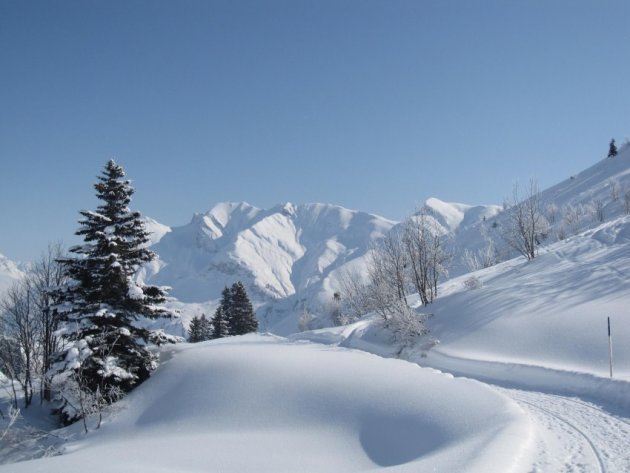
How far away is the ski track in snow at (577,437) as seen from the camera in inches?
329

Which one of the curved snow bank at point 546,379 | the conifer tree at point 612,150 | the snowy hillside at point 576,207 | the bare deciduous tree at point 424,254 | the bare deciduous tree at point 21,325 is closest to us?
the curved snow bank at point 546,379

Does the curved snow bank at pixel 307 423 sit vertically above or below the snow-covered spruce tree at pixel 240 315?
below

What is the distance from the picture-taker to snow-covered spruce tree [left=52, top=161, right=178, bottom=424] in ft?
66.9

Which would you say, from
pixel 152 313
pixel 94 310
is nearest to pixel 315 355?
pixel 152 313

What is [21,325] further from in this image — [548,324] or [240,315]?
[548,324]

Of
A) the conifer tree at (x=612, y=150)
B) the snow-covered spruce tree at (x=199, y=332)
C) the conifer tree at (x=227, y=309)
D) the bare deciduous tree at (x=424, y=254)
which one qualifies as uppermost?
the conifer tree at (x=612, y=150)

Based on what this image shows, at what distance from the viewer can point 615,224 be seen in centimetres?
3828

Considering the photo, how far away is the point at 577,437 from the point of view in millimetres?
9953

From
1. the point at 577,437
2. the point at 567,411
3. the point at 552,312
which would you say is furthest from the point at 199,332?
the point at 577,437

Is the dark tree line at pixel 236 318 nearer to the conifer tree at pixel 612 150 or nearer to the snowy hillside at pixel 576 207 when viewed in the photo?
the snowy hillside at pixel 576 207

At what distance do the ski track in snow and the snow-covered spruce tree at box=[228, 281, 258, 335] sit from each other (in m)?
43.1

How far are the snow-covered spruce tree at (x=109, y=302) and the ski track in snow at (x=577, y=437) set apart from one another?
59.0ft

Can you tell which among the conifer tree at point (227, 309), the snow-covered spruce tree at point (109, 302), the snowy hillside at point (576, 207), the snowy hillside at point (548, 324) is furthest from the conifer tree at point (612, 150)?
the snow-covered spruce tree at point (109, 302)

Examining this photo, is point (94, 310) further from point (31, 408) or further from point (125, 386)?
point (31, 408)
